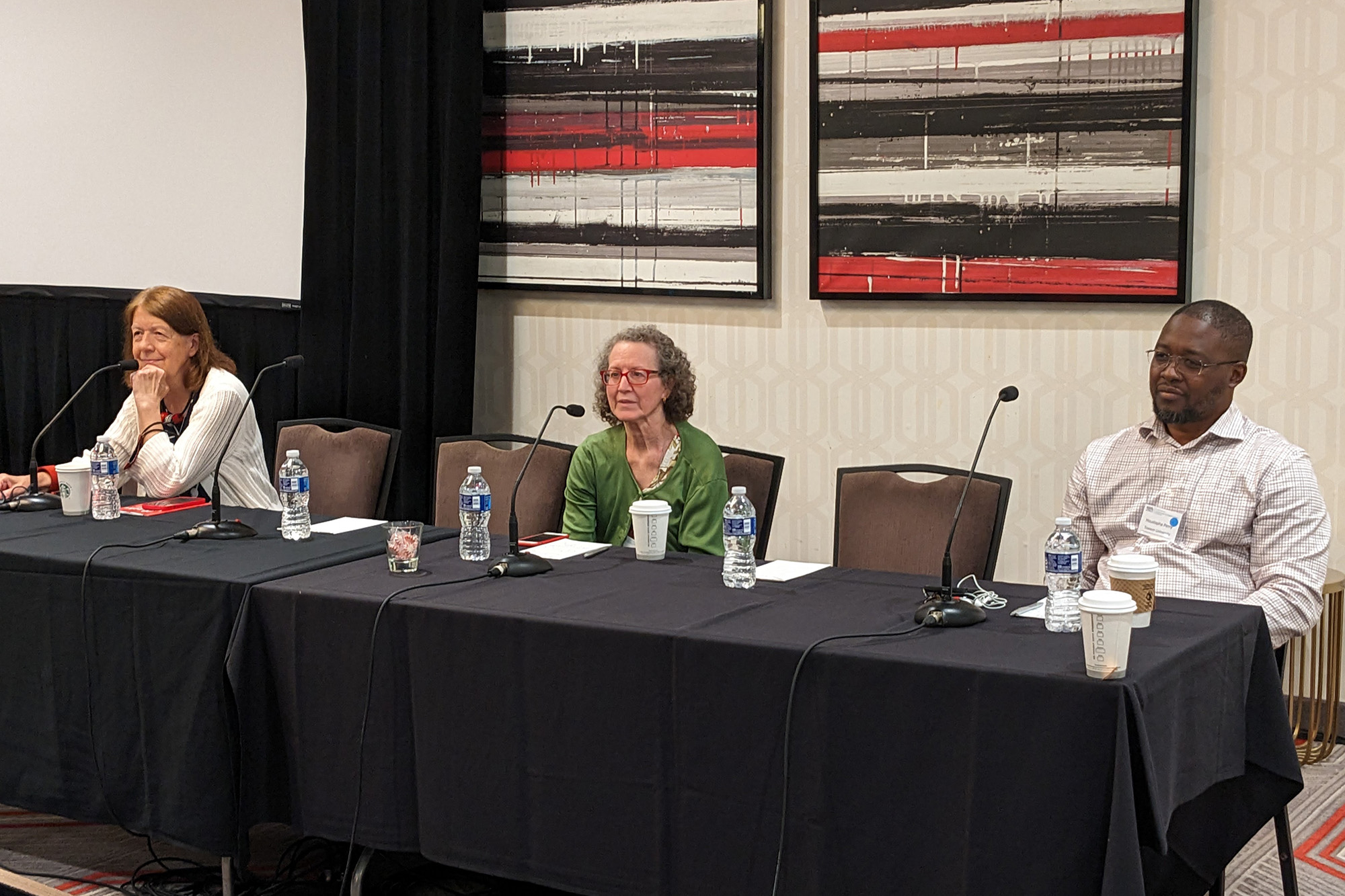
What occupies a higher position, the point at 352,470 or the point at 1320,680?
the point at 352,470

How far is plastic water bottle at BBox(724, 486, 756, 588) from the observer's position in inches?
110

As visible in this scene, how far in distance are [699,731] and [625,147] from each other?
9.31 feet

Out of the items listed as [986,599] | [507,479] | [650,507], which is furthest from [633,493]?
[986,599]

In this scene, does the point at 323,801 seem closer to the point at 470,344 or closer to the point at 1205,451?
the point at 1205,451

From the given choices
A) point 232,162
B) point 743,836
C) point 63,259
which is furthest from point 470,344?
point 743,836

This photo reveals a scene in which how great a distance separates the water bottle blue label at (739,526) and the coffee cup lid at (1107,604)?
31.9 inches

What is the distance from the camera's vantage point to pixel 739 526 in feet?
9.25

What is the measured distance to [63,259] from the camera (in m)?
5.67

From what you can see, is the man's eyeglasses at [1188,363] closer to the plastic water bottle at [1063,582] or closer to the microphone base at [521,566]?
the plastic water bottle at [1063,582]

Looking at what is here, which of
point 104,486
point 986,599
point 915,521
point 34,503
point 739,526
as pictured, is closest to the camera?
point 986,599

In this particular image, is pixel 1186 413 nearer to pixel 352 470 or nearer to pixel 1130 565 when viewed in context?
pixel 1130 565

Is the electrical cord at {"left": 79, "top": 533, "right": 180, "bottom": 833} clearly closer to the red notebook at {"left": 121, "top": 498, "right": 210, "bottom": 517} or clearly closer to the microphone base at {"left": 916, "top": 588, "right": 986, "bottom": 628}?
the red notebook at {"left": 121, "top": 498, "right": 210, "bottom": 517}

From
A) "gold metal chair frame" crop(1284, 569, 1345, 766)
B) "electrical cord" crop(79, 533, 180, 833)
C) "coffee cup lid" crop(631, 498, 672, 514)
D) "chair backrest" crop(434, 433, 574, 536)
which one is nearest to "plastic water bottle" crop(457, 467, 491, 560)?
"coffee cup lid" crop(631, 498, 672, 514)

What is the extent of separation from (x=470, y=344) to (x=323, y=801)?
2466 mm
